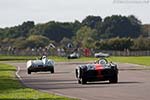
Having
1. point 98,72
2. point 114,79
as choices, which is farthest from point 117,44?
point 98,72

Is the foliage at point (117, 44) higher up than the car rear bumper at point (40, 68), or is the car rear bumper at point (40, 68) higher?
the foliage at point (117, 44)

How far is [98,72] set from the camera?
3031cm

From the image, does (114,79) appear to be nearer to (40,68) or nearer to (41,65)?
(41,65)

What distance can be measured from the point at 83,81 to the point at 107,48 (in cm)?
15560

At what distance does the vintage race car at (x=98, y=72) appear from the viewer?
30.1 m

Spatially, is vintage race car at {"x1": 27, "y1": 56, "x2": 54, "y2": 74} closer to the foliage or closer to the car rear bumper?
the car rear bumper

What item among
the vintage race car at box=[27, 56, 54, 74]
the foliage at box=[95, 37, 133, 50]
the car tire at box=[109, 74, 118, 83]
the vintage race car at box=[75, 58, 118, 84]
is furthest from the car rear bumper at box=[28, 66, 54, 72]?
the foliage at box=[95, 37, 133, 50]

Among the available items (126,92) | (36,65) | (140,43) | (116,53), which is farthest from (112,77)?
(140,43)

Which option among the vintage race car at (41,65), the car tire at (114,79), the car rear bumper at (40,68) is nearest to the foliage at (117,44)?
the car rear bumper at (40,68)

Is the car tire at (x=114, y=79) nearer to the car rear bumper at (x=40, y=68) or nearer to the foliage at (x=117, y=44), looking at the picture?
the car rear bumper at (x=40, y=68)

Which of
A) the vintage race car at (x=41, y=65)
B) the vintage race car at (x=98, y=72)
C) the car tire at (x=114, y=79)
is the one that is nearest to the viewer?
the vintage race car at (x=98, y=72)

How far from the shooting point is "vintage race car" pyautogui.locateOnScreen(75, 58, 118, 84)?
98.8ft

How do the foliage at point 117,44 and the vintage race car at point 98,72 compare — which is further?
the foliage at point 117,44

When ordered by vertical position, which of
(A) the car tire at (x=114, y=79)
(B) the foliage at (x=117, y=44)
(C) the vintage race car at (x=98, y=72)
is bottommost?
(A) the car tire at (x=114, y=79)
